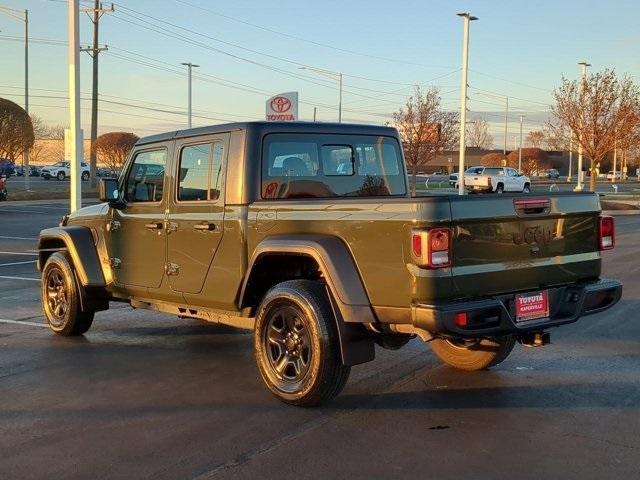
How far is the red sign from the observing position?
4910 millimetres

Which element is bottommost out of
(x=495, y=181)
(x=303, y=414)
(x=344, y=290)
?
(x=303, y=414)

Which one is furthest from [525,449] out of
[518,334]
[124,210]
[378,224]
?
[124,210]

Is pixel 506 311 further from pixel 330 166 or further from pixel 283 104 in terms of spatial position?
pixel 283 104

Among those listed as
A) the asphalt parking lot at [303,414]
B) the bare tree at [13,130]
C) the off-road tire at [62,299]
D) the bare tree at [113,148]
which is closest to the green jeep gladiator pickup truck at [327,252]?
the off-road tire at [62,299]

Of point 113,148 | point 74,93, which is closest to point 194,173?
point 74,93

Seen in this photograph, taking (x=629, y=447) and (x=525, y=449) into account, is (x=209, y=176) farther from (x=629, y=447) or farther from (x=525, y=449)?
(x=629, y=447)

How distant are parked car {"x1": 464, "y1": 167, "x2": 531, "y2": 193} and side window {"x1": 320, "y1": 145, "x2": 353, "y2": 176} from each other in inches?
1500

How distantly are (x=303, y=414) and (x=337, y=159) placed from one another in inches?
88.9

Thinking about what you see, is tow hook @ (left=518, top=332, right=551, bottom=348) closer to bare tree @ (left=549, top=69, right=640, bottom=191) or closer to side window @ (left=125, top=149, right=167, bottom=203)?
side window @ (left=125, top=149, right=167, bottom=203)

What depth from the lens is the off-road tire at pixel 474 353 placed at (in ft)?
19.5

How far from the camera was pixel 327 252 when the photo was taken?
4.91 m

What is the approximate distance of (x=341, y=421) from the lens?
16.1ft

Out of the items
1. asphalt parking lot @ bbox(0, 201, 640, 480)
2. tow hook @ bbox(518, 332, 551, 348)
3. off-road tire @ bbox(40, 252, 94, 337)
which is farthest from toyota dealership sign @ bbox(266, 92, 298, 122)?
tow hook @ bbox(518, 332, 551, 348)

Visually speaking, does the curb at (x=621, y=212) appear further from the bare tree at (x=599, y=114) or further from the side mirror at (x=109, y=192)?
the side mirror at (x=109, y=192)
